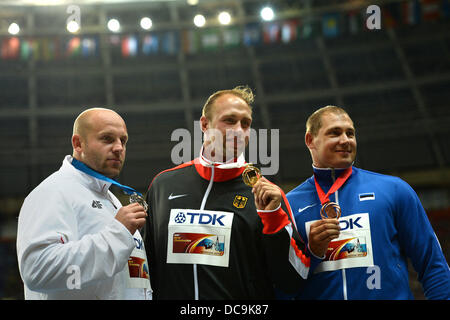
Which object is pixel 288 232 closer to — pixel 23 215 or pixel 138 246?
pixel 138 246

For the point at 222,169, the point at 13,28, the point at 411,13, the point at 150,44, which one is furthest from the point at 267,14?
the point at 222,169

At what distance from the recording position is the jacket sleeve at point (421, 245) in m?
2.19

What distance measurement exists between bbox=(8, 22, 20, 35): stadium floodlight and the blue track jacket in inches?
518

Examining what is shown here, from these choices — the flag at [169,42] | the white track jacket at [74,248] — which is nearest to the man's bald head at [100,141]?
the white track jacket at [74,248]

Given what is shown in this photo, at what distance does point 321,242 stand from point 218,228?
1.70 ft

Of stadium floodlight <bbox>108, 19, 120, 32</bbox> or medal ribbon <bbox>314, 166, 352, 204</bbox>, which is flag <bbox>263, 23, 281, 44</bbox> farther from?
medal ribbon <bbox>314, 166, 352, 204</bbox>

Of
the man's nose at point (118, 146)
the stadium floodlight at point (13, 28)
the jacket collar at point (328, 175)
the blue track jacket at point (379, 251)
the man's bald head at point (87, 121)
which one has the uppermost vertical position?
the stadium floodlight at point (13, 28)

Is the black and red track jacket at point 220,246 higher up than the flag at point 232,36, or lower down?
lower down

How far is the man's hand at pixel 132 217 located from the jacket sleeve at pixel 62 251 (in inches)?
1.1

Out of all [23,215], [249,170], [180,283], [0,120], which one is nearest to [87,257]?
[23,215]

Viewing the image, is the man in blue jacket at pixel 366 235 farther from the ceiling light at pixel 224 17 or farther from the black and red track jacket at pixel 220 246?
the ceiling light at pixel 224 17

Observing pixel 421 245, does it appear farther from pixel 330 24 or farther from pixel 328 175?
pixel 330 24

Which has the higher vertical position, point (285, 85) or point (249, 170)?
point (285, 85)

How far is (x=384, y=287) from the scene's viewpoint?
2188mm
